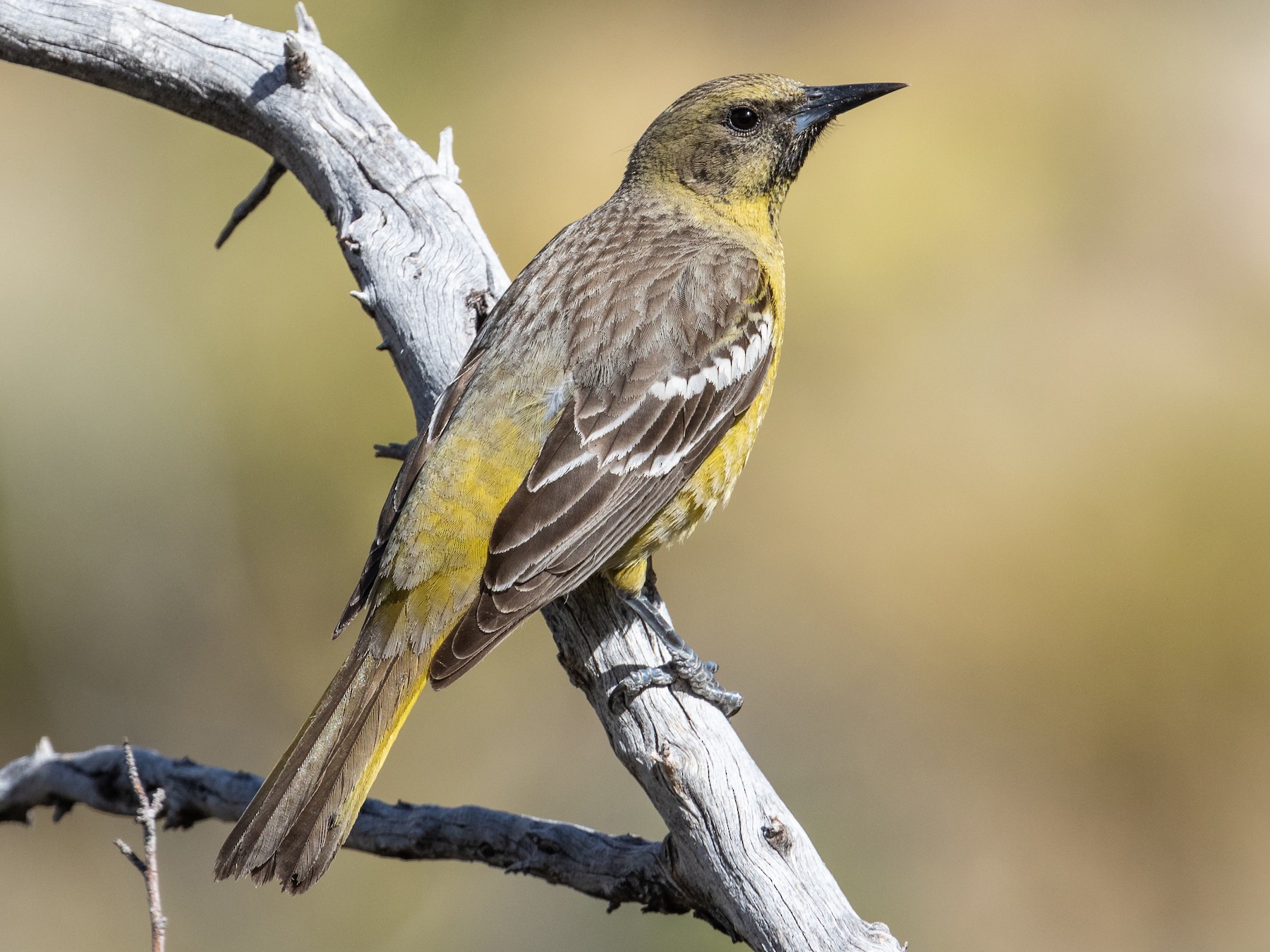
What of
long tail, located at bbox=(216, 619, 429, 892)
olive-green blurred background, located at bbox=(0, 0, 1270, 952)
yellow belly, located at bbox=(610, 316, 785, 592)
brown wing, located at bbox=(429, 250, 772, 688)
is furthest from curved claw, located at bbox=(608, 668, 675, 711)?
olive-green blurred background, located at bbox=(0, 0, 1270, 952)

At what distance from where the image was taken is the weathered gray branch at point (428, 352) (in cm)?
359

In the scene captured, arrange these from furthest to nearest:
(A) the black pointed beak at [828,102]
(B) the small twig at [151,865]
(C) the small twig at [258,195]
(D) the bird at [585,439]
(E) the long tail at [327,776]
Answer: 1. (C) the small twig at [258,195]
2. (A) the black pointed beak at [828,102]
3. (D) the bird at [585,439]
4. (E) the long tail at [327,776]
5. (B) the small twig at [151,865]

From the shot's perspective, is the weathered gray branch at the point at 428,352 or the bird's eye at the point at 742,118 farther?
the bird's eye at the point at 742,118

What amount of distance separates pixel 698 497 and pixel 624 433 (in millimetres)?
430

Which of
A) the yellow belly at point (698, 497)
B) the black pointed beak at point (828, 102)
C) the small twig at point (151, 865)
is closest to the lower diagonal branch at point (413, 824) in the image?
the yellow belly at point (698, 497)

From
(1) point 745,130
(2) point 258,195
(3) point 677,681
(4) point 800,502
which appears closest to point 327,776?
(3) point 677,681

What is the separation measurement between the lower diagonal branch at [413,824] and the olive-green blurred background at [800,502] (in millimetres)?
2915

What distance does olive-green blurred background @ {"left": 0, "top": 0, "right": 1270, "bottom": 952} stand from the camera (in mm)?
7645

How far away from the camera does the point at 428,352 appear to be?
4.78 meters

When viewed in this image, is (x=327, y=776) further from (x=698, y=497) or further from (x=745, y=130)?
(x=745, y=130)

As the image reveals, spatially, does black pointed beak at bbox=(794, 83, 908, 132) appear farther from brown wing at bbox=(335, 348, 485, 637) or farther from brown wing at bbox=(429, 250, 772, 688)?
brown wing at bbox=(335, 348, 485, 637)

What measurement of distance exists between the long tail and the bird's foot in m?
0.64

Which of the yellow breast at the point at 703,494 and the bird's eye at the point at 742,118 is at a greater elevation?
the bird's eye at the point at 742,118

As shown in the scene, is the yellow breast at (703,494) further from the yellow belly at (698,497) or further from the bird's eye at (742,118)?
the bird's eye at (742,118)
